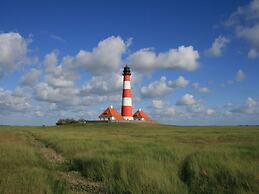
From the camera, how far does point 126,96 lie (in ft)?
246

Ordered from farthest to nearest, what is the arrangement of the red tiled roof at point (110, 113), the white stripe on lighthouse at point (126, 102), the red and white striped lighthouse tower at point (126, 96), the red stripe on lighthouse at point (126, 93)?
the red tiled roof at point (110, 113)
the white stripe on lighthouse at point (126, 102)
the red and white striped lighthouse tower at point (126, 96)
the red stripe on lighthouse at point (126, 93)

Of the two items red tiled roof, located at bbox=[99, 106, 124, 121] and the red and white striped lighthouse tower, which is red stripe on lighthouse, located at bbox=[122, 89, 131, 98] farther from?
red tiled roof, located at bbox=[99, 106, 124, 121]

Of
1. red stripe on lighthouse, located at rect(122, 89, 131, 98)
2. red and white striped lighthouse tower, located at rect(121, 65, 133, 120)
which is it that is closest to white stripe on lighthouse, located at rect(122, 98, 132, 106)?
red and white striped lighthouse tower, located at rect(121, 65, 133, 120)

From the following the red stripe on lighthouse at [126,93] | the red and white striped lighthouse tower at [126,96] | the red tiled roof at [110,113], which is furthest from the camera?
the red tiled roof at [110,113]

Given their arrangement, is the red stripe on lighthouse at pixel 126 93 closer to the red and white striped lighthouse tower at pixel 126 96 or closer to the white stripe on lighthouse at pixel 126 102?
the red and white striped lighthouse tower at pixel 126 96

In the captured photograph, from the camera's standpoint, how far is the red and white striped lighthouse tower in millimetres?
75375

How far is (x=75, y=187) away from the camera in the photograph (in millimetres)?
12766

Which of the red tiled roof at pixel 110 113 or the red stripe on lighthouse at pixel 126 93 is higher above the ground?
the red stripe on lighthouse at pixel 126 93

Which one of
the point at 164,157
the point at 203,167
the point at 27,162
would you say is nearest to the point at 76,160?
the point at 27,162

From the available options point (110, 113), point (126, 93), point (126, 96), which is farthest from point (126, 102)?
point (110, 113)

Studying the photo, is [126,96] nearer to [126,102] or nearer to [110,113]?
[126,102]

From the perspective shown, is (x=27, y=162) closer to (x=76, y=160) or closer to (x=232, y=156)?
(x=76, y=160)

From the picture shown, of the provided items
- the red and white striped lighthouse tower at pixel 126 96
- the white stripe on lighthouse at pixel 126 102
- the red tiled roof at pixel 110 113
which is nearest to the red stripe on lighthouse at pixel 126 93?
the red and white striped lighthouse tower at pixel 126 96

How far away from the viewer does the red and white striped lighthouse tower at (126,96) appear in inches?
2968
